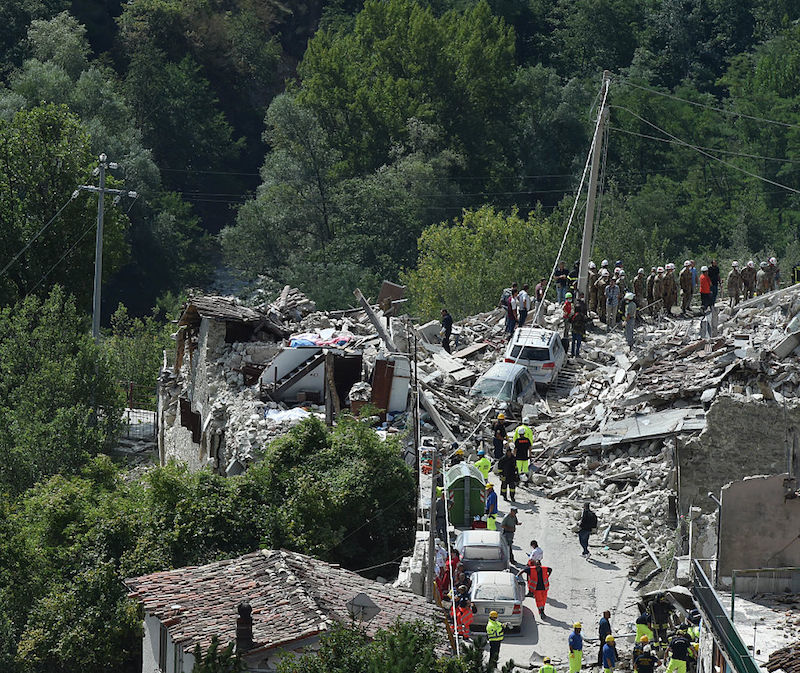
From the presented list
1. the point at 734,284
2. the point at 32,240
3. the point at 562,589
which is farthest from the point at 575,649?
the point at 32,240

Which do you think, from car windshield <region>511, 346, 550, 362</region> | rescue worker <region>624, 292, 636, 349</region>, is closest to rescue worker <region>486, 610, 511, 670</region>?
car windshield <region>511, 346, 550, 362</region>

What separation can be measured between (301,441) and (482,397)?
6.32 meters

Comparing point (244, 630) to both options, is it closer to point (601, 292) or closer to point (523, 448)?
point (523, 448)

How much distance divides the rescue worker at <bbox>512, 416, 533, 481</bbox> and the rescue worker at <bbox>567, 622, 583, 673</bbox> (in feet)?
29.1

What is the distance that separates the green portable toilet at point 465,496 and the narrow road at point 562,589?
1.00m

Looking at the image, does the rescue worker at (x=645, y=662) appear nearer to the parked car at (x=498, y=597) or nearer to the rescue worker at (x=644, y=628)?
the rescue worker at (x=644, y=628)

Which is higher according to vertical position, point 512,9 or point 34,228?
point 512,9

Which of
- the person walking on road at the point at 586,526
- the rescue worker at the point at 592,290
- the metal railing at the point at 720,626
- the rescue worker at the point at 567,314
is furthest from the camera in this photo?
the rescue worker at the point at 592,290

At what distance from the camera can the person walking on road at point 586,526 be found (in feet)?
105

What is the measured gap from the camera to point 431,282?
8250 cm

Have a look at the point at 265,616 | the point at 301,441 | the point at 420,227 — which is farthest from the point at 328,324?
the point at 420,227

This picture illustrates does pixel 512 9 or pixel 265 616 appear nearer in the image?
pixel 265 616

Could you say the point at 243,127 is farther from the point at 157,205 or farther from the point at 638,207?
the point at 638,207

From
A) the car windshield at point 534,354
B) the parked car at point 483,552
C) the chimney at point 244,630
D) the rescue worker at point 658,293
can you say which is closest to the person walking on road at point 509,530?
the parked car at point 483,552
